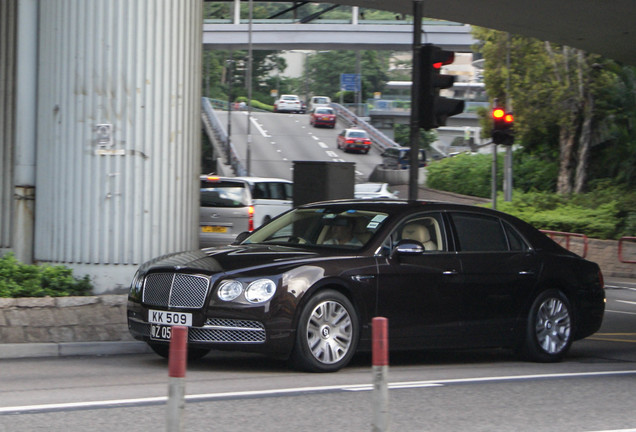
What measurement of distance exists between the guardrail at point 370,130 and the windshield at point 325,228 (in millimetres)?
68194

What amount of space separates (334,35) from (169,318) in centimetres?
5112

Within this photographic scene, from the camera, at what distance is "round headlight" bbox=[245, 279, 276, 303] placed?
8.23 metres

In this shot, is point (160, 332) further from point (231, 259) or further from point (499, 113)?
point (499, 113)

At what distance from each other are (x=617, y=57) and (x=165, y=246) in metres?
14.4

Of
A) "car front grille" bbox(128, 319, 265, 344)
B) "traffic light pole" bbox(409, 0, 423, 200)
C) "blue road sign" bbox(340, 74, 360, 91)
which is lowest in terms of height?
"car front grille" bbox(128, 319, 265, 344)

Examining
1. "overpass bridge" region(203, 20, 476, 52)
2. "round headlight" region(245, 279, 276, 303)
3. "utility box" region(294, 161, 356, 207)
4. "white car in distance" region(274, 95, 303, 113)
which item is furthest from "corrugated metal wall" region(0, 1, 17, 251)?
"white car in distance" region(274, 95, 303, 113)

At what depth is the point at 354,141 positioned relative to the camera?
72375 millimetres

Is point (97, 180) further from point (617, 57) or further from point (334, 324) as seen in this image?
point (617, 57)

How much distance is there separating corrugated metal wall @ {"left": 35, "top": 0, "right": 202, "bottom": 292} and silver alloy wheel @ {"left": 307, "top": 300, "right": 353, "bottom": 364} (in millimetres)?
3510

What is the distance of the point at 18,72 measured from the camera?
1173 cm

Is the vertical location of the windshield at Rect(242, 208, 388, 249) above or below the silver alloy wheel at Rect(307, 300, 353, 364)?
above

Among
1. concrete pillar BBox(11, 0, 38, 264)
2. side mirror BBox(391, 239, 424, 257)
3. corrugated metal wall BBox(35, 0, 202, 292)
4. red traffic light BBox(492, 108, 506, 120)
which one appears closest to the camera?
side mirror BBox(391, 239, 424, 257)

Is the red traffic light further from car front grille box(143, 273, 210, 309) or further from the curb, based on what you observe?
car front grille box(143, 273, 210, 309)

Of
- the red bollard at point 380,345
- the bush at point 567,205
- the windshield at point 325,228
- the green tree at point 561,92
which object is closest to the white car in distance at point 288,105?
the bush at point 567,205
